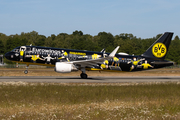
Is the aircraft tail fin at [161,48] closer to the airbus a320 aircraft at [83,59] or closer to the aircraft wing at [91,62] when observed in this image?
the airbus a320 aircraft at [83,59]

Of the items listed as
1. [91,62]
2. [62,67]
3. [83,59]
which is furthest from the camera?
[83,59]

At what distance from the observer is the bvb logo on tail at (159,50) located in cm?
3672

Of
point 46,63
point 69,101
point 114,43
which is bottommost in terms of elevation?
point 69,101

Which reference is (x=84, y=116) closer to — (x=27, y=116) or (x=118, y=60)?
(x=27, y=116)

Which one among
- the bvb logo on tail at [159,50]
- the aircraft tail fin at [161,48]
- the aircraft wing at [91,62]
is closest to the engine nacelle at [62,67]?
the aircraft wing at [91,62]

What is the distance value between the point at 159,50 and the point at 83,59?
1199cm

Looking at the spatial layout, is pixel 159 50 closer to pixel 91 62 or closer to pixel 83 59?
pixel 91 62

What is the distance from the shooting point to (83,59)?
33.6 metres

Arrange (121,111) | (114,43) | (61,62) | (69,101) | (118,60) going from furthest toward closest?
(114,43), (118,60), (61,62), (69,101), (121,111)

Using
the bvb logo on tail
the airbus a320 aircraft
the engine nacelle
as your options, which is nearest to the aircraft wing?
the airbus a320 aircraft

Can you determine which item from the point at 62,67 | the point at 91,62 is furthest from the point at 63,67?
the point at 91,62

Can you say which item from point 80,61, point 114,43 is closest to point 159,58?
point 80,61

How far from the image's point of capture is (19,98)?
15.9 metres

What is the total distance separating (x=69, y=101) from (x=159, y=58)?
25.1m
